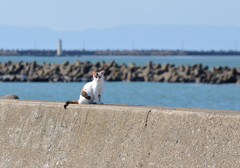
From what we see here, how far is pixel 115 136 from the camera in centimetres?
629

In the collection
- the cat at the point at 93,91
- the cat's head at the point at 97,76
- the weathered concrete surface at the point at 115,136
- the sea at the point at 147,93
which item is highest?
the cat's head at the point at 97,76

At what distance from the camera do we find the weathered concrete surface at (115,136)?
5617 mm

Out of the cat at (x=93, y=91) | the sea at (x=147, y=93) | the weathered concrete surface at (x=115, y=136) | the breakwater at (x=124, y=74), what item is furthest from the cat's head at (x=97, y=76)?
the breakwater at (x=124, y=74)

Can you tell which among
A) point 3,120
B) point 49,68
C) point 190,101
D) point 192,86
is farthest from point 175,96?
point 3,120

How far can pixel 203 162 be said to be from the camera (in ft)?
18.5

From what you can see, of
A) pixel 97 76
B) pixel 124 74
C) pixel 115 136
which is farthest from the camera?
pixel 124 74

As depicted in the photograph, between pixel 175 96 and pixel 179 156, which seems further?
pixel 175 96

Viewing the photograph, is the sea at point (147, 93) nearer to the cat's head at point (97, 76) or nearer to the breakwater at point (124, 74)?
the breakwater at point (124, 74)

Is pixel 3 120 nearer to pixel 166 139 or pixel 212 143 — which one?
pixel 166 139

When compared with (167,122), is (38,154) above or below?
below

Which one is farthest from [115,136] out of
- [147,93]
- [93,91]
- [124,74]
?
[124,74]

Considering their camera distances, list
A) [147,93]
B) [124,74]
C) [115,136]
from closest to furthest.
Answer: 1. [115,136]
2. [147,93]
3. [124,74]

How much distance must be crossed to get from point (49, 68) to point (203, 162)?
42170 mm

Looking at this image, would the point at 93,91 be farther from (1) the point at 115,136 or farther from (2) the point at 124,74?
(2) the point at 124,74
